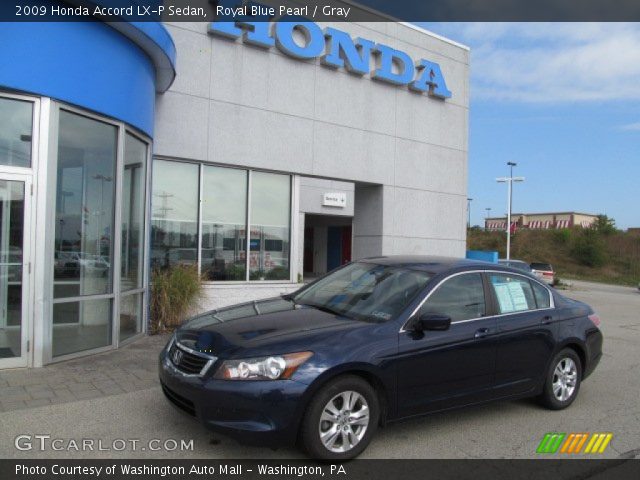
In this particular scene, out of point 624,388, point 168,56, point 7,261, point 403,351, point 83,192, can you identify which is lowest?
point 624,388

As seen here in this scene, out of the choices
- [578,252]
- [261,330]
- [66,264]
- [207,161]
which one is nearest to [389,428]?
[261,330]

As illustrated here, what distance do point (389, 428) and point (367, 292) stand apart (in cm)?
125

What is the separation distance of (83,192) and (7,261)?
1.29m

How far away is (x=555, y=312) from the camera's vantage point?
5.89 m

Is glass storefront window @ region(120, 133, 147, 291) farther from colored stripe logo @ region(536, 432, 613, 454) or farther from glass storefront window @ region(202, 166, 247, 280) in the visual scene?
colored stripe logo @ region(536, 432, 613, 454)

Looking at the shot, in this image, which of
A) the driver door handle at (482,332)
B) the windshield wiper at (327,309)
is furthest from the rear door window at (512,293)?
the windshield wiper at (327,309)

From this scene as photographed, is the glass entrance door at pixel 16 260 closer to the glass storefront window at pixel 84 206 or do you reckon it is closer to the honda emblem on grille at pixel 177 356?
the glass storefront window at pixel 84 206

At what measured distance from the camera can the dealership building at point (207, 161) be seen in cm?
647

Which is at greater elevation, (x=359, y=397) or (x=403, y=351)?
(x=403, y=351)

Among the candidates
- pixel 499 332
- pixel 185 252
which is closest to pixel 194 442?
pixel 499 332

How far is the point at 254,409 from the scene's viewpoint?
12.9 ft

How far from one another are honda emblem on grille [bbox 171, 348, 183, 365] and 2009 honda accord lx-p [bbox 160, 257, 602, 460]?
0.01m

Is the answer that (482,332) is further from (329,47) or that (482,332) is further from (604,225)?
(604,225)

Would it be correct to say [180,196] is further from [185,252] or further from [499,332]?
[499,332]
